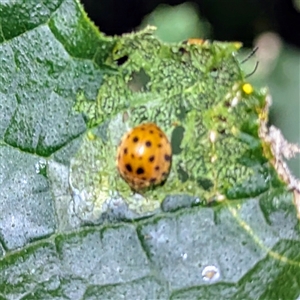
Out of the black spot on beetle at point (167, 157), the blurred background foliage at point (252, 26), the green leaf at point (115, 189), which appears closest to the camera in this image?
the green leaf at point (115, 189)

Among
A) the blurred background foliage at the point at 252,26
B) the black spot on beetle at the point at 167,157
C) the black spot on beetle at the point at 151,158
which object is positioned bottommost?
the blurred background foliage at the point at 252,26

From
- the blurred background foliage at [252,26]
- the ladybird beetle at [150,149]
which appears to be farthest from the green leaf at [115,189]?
the blurred background foliage at [252,26]

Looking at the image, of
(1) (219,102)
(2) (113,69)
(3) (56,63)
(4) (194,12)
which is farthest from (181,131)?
(4) (194,12)

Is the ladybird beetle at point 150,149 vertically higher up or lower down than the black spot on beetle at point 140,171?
higher up

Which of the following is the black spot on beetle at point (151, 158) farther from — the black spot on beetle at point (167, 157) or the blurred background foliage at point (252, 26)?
the blurred background foliage at point (252, 26)

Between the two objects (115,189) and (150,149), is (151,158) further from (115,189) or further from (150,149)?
(115,189)

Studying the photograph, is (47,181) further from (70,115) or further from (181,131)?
(181,131)
